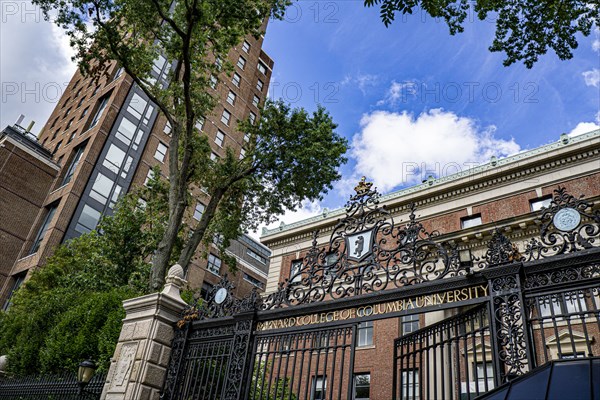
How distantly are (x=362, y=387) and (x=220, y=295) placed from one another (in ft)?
40.1

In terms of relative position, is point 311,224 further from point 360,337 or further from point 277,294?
point 277,294

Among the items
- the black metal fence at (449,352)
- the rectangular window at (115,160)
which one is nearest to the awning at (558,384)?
the black metal fence at (449,352)

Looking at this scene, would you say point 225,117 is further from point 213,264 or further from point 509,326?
point 509,326

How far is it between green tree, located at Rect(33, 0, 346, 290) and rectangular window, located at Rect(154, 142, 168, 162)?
20908mm

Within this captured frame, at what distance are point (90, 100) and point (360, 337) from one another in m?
33.9

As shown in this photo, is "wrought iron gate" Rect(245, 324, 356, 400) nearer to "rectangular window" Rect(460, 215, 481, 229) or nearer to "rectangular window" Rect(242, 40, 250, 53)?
"rectangular window" Rect(460, 215, 481, 229)

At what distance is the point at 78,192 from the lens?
34.7 m

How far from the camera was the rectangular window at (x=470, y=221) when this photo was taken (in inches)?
814

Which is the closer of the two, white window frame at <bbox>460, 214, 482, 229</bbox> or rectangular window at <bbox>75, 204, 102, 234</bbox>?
white window frame at <bbox>460, 214, 482, 229</bbox>

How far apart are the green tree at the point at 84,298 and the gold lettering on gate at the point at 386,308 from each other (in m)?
6.57

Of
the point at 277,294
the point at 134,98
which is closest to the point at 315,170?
the point at 277,294

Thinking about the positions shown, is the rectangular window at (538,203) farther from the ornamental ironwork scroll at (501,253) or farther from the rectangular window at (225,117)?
the rectangular window at (225,117)

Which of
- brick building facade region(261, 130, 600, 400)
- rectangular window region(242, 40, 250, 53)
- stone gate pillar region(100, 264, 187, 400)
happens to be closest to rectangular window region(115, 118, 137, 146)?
rectangular window region(242, 40, 250, 53)

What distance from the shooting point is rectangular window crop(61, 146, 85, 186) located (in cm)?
3654
